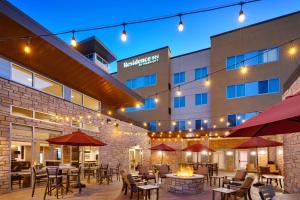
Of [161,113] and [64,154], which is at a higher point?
[161,113]

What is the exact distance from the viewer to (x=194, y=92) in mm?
26484

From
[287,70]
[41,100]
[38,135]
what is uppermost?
[287,70]

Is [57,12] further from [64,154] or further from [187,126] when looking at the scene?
[187,126]

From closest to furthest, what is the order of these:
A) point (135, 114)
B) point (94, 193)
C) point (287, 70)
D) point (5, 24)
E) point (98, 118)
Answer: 1. point (5, 24)
2. point (94, 193)
3. point (98, 118)
4. point (287, 70)
5. point (135, 114)

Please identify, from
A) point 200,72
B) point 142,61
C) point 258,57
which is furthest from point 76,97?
point 258,57

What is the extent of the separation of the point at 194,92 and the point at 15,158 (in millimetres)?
19064

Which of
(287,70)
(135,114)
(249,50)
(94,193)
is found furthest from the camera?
(135,114)

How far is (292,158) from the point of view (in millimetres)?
9234

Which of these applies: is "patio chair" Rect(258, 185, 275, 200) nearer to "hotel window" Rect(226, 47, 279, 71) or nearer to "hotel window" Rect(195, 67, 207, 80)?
"hotel window" Rect(226, 47, 279, 71)

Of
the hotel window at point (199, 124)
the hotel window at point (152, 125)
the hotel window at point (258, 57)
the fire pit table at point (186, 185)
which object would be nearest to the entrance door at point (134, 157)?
the hotel window at point (152, 125)

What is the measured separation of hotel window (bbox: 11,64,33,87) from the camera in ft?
34.0

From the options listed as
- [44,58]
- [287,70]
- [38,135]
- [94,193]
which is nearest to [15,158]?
[38,135]

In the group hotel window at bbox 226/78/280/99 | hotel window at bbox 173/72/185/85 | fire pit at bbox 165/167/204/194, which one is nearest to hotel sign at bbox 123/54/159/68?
hotel window at bbox 173/72/185/85

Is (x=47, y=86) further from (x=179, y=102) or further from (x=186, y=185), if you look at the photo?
(x=179, y=102)
